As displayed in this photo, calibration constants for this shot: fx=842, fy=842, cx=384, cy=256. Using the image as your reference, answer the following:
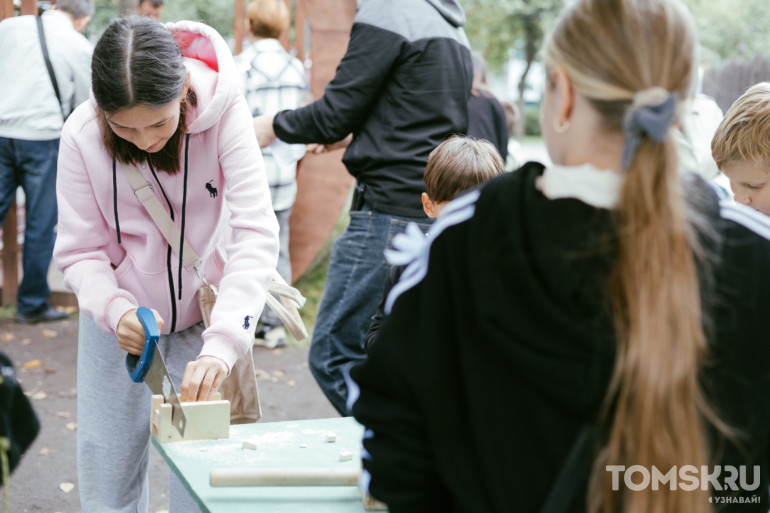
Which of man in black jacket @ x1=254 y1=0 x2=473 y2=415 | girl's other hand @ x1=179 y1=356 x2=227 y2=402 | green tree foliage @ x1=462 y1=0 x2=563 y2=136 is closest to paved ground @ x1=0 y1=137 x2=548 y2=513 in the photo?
man in black jacket @ x1=254 y1=0 x2=473 y2=415

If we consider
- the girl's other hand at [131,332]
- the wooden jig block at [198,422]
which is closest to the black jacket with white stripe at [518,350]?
the wooden jig block at [198,422]

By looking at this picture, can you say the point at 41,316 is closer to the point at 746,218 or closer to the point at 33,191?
the point at 33,191

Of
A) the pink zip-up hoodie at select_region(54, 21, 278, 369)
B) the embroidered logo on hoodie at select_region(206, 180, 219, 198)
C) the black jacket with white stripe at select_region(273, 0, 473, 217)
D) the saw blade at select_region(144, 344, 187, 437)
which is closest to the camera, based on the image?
the saw blade at select_region(144, 344, 187, 437)

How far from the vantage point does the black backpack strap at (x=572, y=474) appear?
4.10 feet

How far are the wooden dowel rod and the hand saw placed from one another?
0.32 metres

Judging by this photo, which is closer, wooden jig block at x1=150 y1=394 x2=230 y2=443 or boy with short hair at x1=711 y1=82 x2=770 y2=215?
wooden jig block at x1=150 y1=394 x2=230 y2=443

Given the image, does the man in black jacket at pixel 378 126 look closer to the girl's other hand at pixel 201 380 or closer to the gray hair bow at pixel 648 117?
the girl's other hand at pixel 201 380

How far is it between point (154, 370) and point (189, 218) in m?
0.48

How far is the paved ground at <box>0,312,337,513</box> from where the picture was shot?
12.8 feet

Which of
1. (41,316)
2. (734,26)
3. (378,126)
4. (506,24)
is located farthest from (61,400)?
(734,26)

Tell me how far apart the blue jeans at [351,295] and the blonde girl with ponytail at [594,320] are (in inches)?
87.5

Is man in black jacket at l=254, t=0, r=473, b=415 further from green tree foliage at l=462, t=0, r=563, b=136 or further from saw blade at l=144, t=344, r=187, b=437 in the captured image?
green tree foliage at l=462, t=0, r=563, b=136

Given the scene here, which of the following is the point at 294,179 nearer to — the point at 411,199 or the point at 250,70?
the point at 250,70

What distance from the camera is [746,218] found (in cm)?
137
